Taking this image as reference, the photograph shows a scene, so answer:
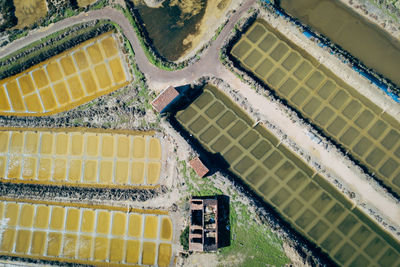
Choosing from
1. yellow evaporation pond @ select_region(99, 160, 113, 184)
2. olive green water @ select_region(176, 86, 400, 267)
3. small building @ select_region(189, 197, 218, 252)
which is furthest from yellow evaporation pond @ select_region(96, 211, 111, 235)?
olive green water @ select_region(176, 86, 400, 267)

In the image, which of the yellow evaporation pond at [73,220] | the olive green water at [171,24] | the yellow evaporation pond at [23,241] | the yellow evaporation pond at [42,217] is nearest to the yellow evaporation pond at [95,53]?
the olive green water at [171,24]

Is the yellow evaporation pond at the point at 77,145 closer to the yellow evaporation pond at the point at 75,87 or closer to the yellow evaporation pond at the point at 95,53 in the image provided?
the yellow evaporation pond at the point at 75,87

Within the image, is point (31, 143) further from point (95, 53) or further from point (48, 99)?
point (95, 53)

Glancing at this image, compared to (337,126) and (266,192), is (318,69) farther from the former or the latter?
(266,192)

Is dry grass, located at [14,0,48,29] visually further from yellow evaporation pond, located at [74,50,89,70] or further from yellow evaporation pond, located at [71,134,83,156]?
yellow evaporation pond, located at [71,134,83,156]

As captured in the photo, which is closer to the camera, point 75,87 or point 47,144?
point 47,144

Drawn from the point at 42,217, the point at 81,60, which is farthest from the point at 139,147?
the point at 42,217

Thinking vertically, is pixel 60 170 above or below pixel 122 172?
below
